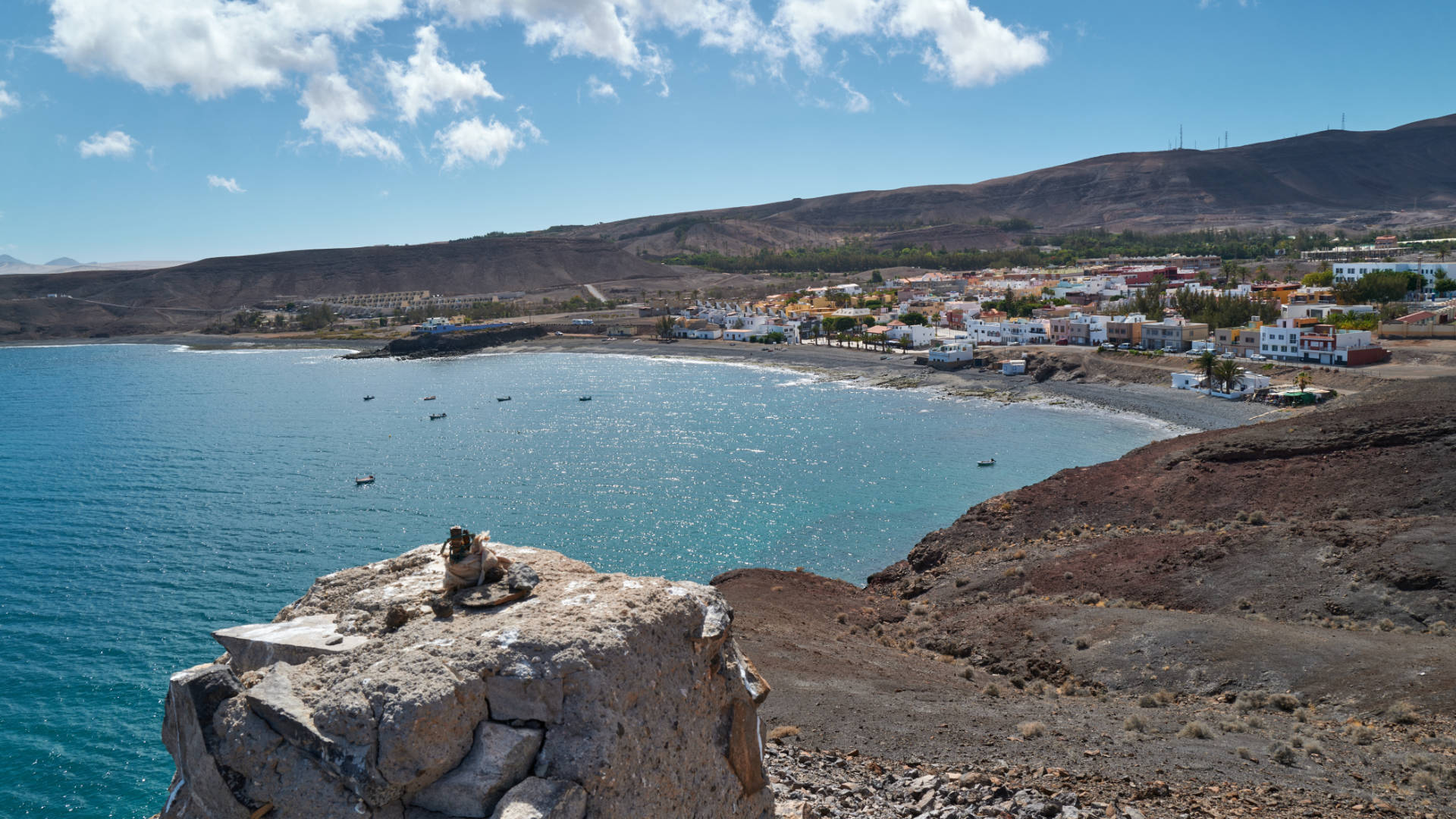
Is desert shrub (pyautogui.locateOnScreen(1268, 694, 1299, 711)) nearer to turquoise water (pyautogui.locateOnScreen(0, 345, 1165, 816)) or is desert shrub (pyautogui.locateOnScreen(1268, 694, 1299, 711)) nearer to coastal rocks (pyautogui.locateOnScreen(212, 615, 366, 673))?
coastal rocks (pyautogui.locateOnScreen(212, 615, 366, 673))

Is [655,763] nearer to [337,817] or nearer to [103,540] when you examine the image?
[337,817]

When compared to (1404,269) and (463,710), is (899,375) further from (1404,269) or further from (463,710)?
(463,710)

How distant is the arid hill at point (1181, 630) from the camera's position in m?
10.6

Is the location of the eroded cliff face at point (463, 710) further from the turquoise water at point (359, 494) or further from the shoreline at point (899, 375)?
the shoreline at point (899, 375)

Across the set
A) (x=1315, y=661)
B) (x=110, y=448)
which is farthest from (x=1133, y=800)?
(x=110, y=448)

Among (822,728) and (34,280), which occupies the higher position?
(34,280)

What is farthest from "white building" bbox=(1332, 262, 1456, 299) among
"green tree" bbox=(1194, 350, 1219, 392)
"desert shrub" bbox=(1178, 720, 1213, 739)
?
"desert shrub" bbox=(1178, 720, 1213, 739)

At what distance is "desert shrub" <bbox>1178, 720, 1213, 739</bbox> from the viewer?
11363 mm

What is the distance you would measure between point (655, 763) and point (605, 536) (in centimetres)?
2632

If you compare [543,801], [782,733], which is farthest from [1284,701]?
[543,801]

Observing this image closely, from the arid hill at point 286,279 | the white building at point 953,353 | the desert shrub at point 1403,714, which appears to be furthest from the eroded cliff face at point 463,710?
the arid hill at point 286,279

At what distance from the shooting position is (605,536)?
32094mm

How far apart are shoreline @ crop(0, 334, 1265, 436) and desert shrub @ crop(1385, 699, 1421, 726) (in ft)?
117

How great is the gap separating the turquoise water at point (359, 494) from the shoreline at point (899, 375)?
289cm
